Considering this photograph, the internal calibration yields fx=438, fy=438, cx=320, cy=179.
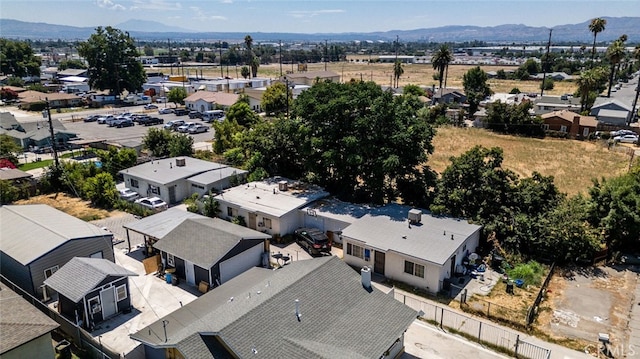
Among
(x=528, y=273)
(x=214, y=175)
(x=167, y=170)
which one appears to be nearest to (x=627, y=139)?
(x=528, y=273)

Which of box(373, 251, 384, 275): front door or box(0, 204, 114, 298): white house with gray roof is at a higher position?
box(0, 204, 114, 298): white house with gray roof

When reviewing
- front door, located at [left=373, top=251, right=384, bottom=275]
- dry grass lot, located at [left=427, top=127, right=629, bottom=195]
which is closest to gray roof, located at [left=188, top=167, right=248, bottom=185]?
front door, located at [left=373, top=251, right=384, bottom=275]

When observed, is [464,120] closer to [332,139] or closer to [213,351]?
[332,139]

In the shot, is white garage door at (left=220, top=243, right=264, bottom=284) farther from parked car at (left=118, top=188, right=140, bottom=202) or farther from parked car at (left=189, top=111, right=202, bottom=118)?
parked car at (left=189, top=111, right=202, bottom=118)

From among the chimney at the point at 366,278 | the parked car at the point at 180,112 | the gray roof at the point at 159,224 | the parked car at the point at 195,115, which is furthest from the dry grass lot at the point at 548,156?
the parked car at the point at 180,112

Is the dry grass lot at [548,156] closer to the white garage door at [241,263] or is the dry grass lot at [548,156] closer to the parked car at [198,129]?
the white garage door at [241,263]

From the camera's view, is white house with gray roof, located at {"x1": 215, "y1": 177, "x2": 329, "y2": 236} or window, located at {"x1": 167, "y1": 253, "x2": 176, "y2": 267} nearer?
window, located at {"x1": 167, "y1": 253, "x2": 176, "y2": 267}

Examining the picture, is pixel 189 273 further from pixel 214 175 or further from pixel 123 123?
pixel 123 123
